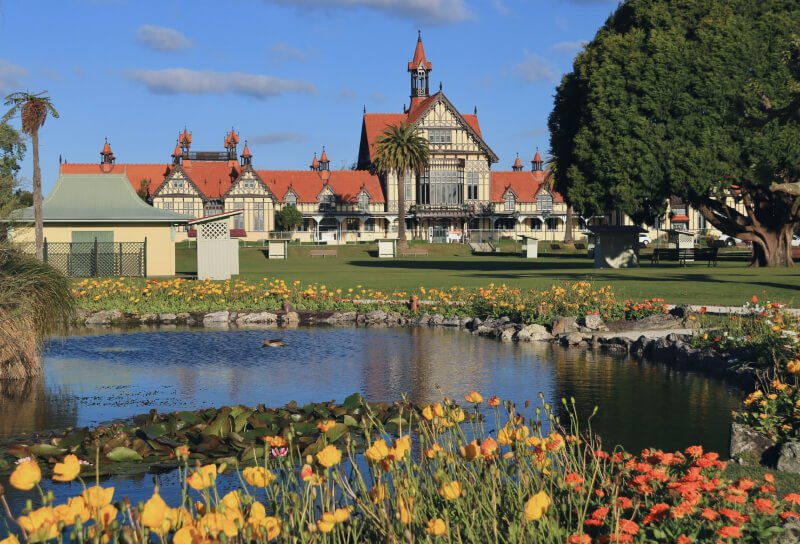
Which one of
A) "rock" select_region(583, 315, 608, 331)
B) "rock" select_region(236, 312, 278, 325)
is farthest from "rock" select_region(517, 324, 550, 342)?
"rock" select_region(236, 312, 278, 325)

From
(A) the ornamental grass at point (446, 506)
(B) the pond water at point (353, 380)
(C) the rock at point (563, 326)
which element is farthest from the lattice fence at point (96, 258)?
(A) the ornamental grass at point (446, 506)

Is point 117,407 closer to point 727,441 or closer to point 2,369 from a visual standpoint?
point 2,369

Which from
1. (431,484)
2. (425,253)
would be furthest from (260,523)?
(425,253)

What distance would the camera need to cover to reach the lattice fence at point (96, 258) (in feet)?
141

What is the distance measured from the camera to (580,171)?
45906 millimetres

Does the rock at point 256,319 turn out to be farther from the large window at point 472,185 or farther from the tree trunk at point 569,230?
the large window at point 472,185

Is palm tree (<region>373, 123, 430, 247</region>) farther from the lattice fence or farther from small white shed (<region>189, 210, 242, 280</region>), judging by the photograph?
small white shed (<region>189, 210, 242, 280</region>)

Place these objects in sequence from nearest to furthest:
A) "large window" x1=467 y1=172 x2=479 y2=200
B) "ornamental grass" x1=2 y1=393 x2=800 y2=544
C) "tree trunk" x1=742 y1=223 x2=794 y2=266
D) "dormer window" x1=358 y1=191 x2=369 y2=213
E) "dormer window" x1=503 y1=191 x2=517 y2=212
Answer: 1. "ornamental grass" x1=2 y1=393 x2=800 y2=544
2. "tree trunk" x1=742 y1=223 x2=794 y2=266
3. "dormer window" x1=358 y1=191 x2=369 y2=213
4. "large window" x1=467 y1=172 x2=479 y2=200
5. "dormer window" x1=503 y1=191 x2=517 y2=212

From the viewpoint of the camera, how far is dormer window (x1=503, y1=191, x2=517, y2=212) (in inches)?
4023

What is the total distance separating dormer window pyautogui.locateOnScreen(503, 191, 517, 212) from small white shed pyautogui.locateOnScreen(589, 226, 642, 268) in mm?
51071

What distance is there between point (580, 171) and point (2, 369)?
3426 cm

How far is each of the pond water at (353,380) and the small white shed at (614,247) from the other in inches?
1212

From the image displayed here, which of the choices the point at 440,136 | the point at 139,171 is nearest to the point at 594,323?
the point at 440,136

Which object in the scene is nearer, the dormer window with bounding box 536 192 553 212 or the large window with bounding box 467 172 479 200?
the large window with bounding box 467 172 479 200
